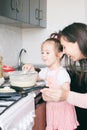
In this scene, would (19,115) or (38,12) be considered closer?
(19,115)

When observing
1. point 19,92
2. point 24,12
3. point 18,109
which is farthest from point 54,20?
point 18,109

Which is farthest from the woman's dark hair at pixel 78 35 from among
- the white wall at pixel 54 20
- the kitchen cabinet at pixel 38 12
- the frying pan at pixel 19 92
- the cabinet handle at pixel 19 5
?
the white wall at pixel 54 20

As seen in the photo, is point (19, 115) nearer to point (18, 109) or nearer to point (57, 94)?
point (18, 109)

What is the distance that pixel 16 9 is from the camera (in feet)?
6.53

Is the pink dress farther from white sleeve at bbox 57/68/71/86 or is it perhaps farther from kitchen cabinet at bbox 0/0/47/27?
kitchen cabinet at bbox 0/0/47/27

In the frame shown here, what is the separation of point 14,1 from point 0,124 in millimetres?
1250

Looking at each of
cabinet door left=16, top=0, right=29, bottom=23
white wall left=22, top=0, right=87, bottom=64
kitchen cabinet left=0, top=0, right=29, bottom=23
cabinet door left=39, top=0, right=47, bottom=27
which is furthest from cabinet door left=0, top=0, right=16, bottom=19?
white wall left=22, top=0, right=87, bottom=64

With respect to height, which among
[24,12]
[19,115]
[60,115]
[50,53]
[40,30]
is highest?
[24,12]

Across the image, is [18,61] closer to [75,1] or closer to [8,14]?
[75,1]

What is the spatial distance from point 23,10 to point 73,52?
3.28ft

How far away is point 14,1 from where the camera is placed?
76.2 inches

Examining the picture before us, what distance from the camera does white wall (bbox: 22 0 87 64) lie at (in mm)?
2943

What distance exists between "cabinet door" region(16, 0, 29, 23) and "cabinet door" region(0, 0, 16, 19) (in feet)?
0.33

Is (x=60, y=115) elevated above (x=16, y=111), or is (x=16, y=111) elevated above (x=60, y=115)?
(x=16, y=111)
